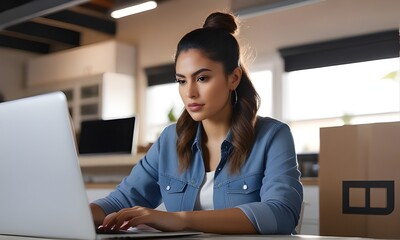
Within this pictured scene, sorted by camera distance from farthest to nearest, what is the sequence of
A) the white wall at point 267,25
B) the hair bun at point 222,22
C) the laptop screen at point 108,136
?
the white wall at point 267,25, the laptop screen at point 108,136, the hair bun at point 222,22

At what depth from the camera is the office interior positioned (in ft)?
14.9

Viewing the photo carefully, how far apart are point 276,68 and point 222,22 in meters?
3.81

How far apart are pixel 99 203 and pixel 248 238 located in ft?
1.87

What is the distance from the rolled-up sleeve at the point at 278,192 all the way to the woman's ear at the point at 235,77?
Result: 0.59ft

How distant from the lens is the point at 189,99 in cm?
137

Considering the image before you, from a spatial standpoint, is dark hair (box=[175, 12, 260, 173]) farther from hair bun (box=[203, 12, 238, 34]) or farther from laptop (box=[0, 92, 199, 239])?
laptop (box=[0, 92, 199, 239])

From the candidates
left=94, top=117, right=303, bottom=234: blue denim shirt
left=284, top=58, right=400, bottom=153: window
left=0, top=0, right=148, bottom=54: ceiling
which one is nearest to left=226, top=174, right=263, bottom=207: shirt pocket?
left=94, top=117, right=303, bottom=234: blue denim shirt

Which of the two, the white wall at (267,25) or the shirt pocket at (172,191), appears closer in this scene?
the shirt pocket at (172,191)

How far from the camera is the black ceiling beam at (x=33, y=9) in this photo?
4.05m

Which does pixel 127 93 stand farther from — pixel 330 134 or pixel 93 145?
pixel 330 134

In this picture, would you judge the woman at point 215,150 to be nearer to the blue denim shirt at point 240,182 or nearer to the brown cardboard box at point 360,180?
the blue denim shirt at point 240,182

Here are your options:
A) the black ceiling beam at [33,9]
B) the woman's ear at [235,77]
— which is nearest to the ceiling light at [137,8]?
the black ceiling beam at [33,9]

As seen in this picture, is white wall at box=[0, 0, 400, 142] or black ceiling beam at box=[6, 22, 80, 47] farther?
black ceiling beam at box=[6, 22, 80, 47]

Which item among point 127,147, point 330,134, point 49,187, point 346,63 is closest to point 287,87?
point 346,63
